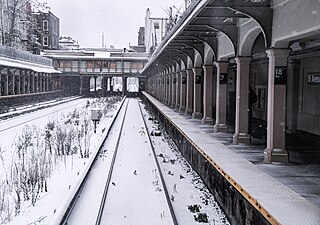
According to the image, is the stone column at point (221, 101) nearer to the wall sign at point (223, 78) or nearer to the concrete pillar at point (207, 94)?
the wall sign at point (223, 78)

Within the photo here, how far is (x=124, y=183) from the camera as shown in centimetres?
962

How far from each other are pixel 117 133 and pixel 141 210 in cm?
1130

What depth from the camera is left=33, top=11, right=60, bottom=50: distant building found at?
230ft

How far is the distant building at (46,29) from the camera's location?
7019 centimetres

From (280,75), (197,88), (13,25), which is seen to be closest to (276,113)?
(280,75)

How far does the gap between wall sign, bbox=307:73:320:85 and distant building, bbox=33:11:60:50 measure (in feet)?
195

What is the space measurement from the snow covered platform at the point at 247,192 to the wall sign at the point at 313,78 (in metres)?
4.68

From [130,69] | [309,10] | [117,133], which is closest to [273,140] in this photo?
[309,10]

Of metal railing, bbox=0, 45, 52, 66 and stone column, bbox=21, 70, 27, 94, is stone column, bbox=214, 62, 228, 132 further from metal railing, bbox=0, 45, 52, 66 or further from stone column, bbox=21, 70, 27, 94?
stone column, bbox=21, 70, 27, 94

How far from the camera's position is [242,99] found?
1090 cm

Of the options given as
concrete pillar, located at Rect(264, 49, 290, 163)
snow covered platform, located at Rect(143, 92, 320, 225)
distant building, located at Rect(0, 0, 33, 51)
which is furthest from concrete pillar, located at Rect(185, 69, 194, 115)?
distant building, located at Rect(0, 0, 33, 51)

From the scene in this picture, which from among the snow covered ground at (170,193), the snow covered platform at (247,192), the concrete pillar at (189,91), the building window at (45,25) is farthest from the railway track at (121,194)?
the building window at (45,25)

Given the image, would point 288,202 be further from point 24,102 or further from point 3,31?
point 3,31

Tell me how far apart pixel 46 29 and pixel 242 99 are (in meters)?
66.9
